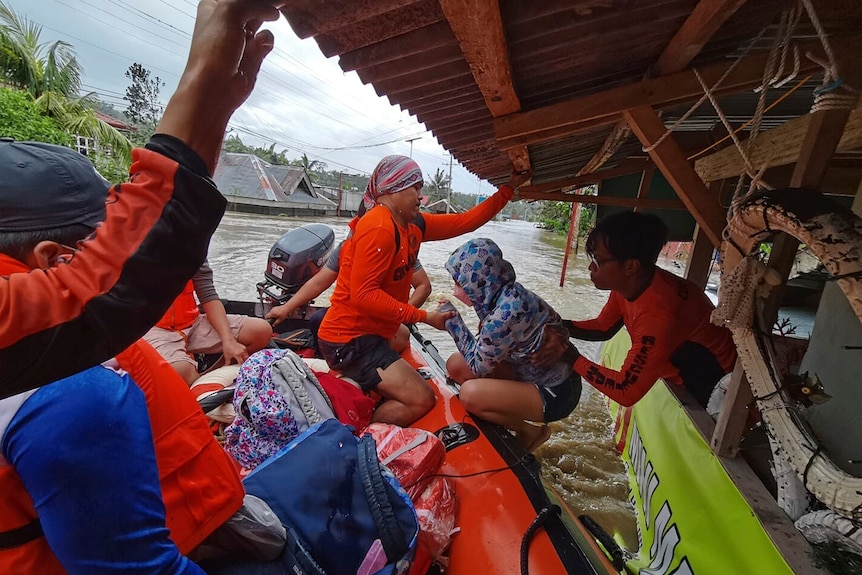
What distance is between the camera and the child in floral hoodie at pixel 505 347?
2439 mm

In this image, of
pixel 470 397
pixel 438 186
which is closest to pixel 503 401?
pixel 470 397

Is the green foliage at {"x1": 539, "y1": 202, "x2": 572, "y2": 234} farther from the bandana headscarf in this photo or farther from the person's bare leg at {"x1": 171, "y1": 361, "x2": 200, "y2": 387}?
the person's bare leg at {"x1": 171, "y1": 361, "x2": 200, "y2": 387}

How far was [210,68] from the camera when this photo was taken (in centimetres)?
65

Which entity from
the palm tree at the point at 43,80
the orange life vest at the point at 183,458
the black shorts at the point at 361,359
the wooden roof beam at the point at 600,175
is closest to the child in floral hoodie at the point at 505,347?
the black shorts at the point at 361,359

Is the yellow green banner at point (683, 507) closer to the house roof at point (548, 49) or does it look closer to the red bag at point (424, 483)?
the red bag at point (424, 483)

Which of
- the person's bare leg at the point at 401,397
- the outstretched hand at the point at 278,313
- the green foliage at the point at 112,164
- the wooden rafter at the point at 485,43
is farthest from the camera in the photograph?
the green foliage at the point at 112,164

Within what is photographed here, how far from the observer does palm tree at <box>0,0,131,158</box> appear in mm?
10023

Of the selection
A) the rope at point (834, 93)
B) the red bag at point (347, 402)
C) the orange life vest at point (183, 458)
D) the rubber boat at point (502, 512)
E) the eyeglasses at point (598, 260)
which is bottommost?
the rubber boat at point (502, 512)

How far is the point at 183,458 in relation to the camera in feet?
3.06

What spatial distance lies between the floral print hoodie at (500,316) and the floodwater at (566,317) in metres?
1.34

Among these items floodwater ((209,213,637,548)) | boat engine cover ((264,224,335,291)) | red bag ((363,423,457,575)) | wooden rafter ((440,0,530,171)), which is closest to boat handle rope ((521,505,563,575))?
red bag ((363,423,457,575))

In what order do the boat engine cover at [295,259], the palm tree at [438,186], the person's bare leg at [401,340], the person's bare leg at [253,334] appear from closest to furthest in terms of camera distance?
→ the person's bare leg at [253,334], the person's bare leg at [401,340], the boat engine cover at [295,259], the palm tree at [438,186]

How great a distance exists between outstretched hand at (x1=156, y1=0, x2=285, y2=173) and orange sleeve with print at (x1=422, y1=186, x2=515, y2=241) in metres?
2.69

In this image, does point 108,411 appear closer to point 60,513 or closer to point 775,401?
point 60,513
